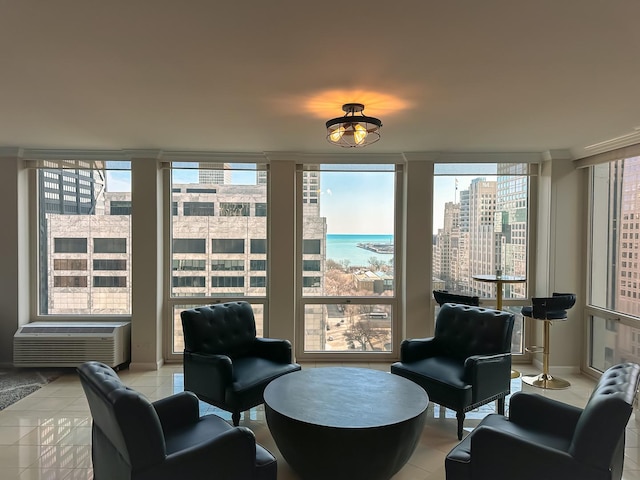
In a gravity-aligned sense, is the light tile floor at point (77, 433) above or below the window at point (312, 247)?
below

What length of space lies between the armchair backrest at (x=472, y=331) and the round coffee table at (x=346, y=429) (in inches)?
39.5

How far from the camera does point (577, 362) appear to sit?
4.56m

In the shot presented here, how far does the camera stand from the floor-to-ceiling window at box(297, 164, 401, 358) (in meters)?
4.91

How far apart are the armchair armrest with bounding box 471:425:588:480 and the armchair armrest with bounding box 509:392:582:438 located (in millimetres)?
406

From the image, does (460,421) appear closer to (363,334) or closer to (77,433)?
(363,334)

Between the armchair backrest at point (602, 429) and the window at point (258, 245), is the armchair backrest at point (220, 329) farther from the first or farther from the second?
the armchair backrest at point (602, 429)

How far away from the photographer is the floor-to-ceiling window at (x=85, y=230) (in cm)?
477

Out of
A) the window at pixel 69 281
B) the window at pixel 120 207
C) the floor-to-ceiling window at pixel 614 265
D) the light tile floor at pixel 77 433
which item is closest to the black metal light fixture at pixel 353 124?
the light tile floor at pixel 77 433

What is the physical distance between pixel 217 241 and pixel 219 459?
126 inches

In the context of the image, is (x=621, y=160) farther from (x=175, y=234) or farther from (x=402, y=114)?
(x=175, y=234)

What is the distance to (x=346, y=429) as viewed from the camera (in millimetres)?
Result: 2221

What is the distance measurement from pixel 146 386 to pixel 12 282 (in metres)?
2.11

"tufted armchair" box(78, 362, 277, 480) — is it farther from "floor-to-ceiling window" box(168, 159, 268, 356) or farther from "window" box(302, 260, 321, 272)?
"window" box(302, 260, 321, 272)

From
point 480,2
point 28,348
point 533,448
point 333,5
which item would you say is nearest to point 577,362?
point 533,448
